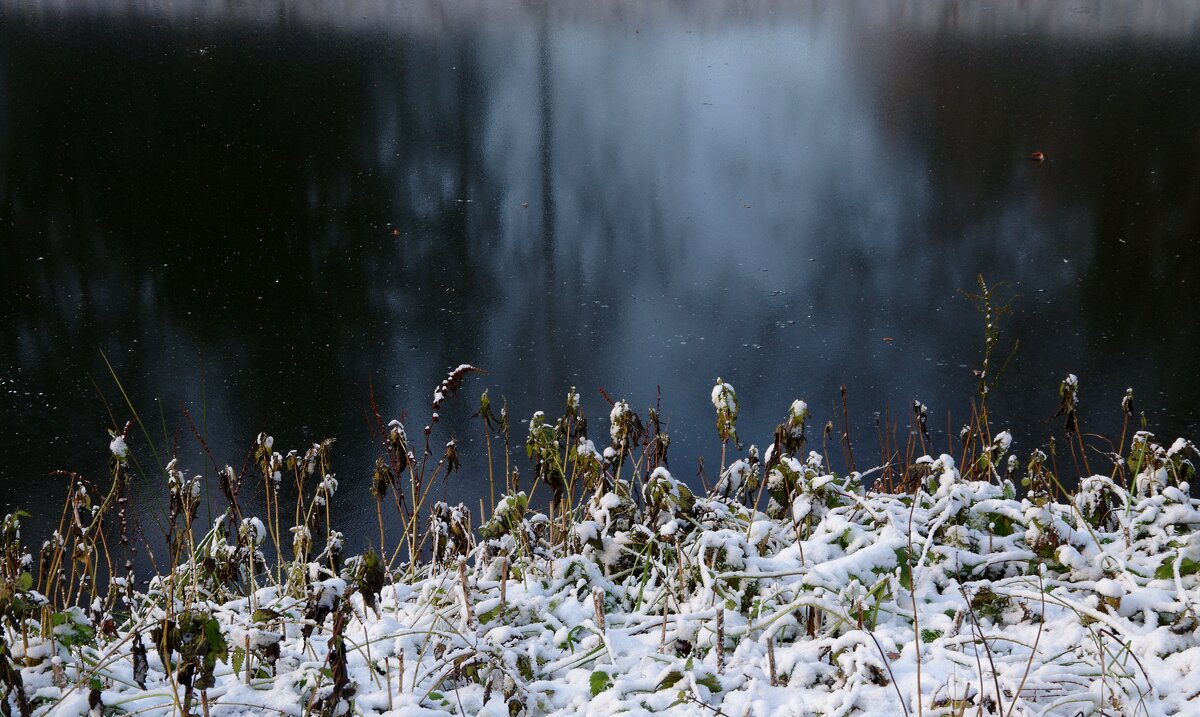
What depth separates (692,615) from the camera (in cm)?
225

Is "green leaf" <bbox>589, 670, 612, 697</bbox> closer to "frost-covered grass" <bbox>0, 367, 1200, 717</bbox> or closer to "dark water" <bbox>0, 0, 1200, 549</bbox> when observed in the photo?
"frost-covered grass" <bbox>0, 367, 1200, 717</bbox>

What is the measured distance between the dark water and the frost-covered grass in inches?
67.1

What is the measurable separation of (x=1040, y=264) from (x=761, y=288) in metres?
1.77

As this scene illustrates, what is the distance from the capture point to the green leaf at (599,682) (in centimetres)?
208

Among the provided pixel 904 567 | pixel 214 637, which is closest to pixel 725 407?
pixel 904 567

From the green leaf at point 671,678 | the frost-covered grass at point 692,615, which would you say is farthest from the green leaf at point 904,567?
the green leaf at point 671,678

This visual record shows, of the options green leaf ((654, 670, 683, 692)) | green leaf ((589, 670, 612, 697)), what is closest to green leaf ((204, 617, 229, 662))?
green leaf ((589, 670, 612, 697))

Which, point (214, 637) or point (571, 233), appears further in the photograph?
point (571, 233)

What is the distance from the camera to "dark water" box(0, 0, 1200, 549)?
17.0 feet

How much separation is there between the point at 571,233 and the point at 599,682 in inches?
211

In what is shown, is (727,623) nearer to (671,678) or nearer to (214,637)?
(671,678)

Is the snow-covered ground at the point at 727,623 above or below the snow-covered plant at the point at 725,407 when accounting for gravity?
below

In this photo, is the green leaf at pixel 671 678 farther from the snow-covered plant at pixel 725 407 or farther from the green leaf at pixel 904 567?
the snow-covered plant at pixel 725 407

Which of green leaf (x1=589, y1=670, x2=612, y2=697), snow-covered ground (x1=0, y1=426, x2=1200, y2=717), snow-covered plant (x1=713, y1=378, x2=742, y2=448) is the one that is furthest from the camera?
snow-covered plant (x1=713, y1=378, x2=742, y2=448)
